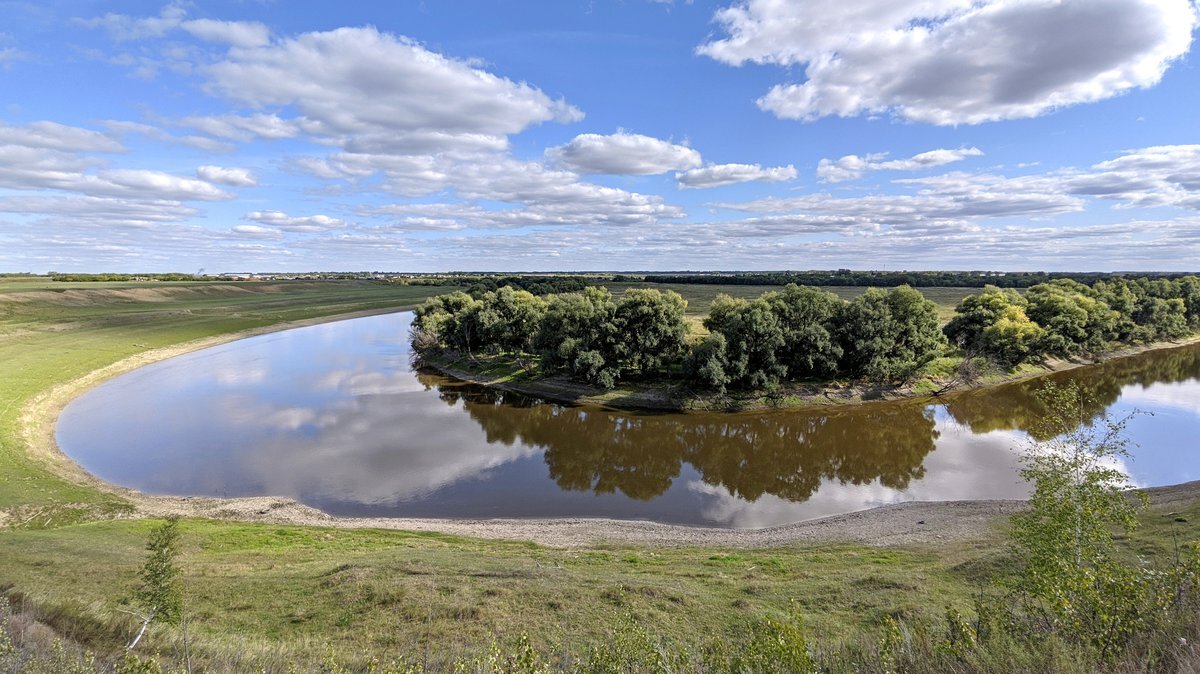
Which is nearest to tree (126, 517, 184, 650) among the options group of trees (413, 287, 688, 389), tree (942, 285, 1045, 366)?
group of trees (413, 287, 688, 389)

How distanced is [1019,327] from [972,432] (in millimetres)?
25283

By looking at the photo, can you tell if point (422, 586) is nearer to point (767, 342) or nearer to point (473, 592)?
point (473, 592)

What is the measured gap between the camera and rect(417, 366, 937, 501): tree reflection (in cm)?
3180

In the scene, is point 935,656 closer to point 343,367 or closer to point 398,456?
point 398,456

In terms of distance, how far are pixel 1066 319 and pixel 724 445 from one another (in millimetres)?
51856

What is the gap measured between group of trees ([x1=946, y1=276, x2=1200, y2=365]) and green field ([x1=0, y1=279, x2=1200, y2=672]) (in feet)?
140

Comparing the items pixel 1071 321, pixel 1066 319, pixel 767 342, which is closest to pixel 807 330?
pixel 767 342

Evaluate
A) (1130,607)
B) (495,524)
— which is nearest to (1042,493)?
(1130,607)

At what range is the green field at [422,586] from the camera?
1091 cm

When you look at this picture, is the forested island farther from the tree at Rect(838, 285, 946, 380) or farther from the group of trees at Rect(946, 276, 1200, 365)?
the group of trees at Rect(946, 276, 1200, 365)

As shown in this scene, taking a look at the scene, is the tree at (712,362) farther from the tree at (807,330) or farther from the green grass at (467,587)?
the green grass at (467,587)

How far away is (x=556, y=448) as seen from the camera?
1480 inches

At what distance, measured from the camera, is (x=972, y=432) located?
1572 inches

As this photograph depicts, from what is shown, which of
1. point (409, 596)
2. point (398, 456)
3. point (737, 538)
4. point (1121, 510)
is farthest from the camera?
point (398, 456)
